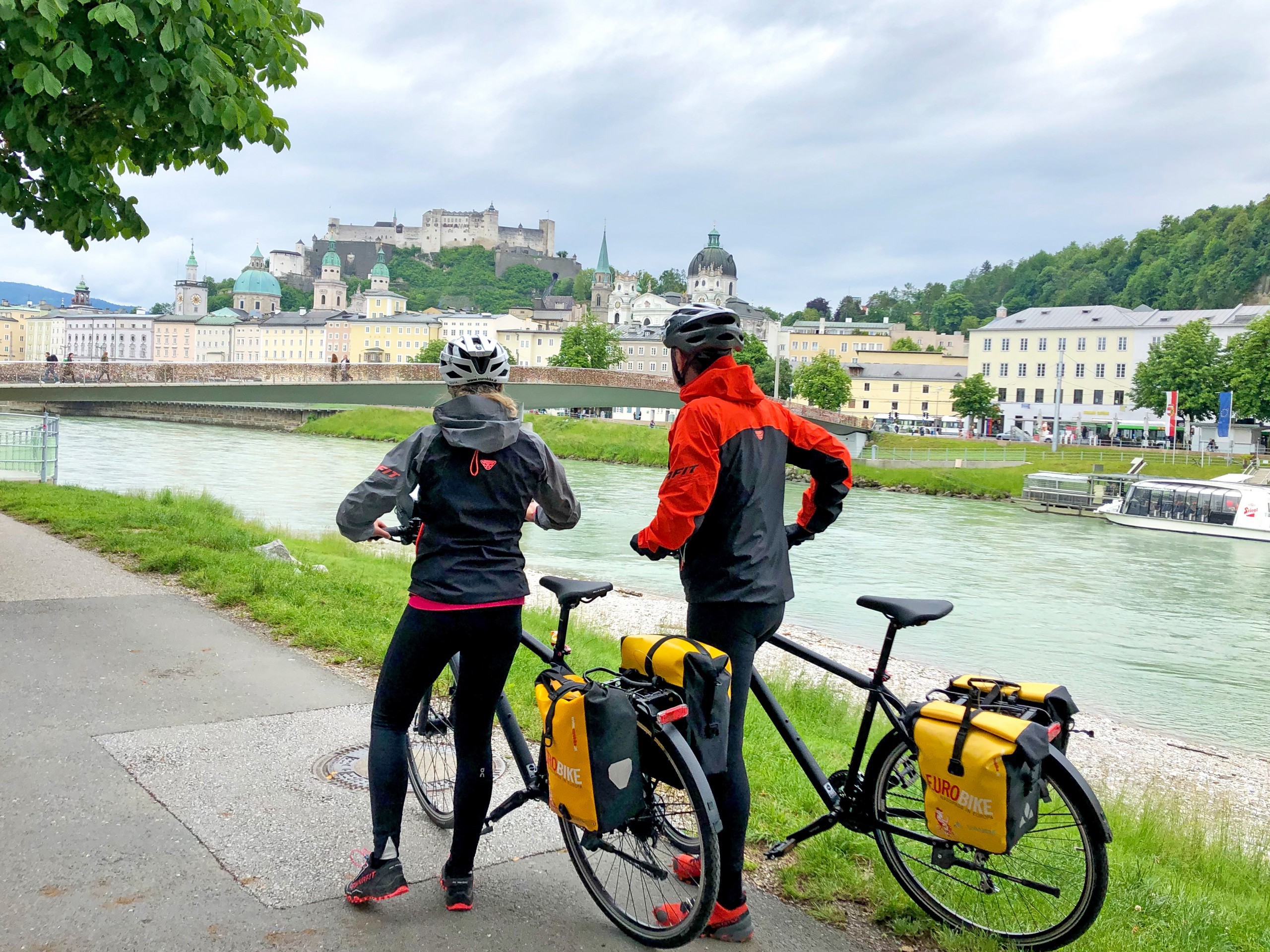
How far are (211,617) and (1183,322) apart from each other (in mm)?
90137

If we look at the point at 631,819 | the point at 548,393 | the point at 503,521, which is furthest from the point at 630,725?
the point at 548,393

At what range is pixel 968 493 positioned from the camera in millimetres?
50625

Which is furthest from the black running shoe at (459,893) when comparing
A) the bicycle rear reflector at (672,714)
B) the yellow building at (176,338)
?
the yellow building at (176,338)

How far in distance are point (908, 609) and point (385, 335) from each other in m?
149

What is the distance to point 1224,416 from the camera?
192 ft

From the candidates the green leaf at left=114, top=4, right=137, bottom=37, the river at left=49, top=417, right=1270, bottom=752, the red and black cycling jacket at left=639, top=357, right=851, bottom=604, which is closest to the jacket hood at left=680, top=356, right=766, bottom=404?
the red and black cycling jacket at left=639, top=357, right=851, bottom=604

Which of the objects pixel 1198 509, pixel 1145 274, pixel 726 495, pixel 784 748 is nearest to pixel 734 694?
pixel 726 495

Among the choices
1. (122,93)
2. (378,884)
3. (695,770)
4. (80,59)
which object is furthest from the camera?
(122,93)

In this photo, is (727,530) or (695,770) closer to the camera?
(695,770)

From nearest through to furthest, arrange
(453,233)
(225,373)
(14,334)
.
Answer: (225,373) < (14,334) < (453,233)

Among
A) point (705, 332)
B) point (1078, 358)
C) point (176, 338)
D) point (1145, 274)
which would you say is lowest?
point (705, 332)

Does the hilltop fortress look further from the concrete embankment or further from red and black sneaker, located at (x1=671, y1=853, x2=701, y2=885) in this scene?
red and black sneaker, located at (x1=671, y1=853, x2=701, y2=885)

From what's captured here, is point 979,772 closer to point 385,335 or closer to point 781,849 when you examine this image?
point 781,849

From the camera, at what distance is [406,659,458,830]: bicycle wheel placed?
3980mm
